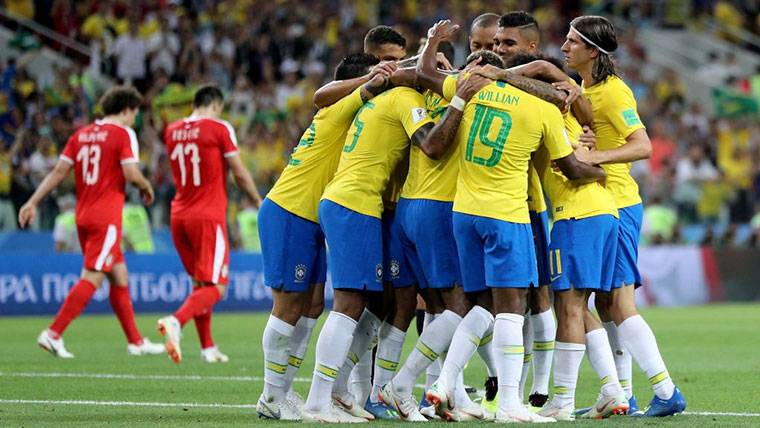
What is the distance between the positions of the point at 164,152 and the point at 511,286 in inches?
568

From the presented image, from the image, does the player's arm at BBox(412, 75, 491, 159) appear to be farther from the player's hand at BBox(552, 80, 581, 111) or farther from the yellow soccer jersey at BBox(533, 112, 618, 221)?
the yellow soccer jersey at BBox(533, 112, 618, 221)

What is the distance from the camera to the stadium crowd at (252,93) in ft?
70.6

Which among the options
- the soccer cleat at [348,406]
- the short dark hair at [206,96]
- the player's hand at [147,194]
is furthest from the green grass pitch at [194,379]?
the short dark hair at [206,96]

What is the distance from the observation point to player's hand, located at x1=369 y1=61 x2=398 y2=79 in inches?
330

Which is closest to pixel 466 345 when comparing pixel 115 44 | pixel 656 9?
pixel 115 44

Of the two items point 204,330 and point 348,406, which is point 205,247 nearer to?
point 204,330

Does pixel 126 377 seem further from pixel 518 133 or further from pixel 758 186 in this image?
pixel 758 186

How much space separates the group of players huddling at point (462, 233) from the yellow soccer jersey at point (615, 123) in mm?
11

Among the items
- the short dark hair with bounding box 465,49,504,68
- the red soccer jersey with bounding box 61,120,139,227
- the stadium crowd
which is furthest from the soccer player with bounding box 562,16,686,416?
the stadium crowd

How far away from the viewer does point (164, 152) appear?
2162 cm

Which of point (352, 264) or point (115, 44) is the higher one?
point (115, 44)

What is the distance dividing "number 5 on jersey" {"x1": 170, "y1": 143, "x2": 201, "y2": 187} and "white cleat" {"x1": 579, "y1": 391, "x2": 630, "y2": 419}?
5.71 meters

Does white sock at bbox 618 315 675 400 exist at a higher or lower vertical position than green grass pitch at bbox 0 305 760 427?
higher

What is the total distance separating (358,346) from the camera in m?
8.70
